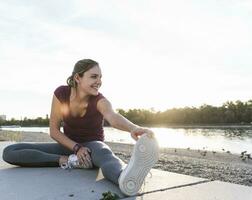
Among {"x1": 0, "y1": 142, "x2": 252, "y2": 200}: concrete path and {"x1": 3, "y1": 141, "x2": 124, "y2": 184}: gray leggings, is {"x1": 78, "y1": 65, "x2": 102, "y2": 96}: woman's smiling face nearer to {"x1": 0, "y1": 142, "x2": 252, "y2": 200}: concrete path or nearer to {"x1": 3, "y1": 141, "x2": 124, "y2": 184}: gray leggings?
{"x1": 3, "y1": 141, "x2": 124, "y2": 184}: gray leggings

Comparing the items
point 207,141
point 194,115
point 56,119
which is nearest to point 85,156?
point 56,119

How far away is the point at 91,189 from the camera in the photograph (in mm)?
Result: 3023

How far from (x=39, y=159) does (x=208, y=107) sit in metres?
76.7

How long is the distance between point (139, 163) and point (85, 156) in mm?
997

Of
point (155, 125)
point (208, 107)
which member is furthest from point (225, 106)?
point (155, 125)

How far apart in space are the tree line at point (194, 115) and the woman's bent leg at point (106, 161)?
69831 mm

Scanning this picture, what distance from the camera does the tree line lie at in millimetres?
75062

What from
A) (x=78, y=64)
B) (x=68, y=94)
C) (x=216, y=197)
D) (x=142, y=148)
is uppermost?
(x=78, y=64)

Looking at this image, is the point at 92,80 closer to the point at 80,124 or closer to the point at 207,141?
the point at 80,124

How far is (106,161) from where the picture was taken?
10.8 ft

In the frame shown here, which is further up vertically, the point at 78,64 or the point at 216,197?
the point at 78,64

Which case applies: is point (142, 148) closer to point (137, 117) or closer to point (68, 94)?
point (68, 94)

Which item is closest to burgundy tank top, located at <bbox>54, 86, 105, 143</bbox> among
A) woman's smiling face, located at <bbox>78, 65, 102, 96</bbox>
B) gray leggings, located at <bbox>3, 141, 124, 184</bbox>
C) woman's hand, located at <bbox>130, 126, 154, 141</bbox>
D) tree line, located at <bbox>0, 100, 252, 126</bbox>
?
gray leggings, located at <bbox>3, 141, 124, 184</bbox>

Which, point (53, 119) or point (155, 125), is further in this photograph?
point (155, 125)
